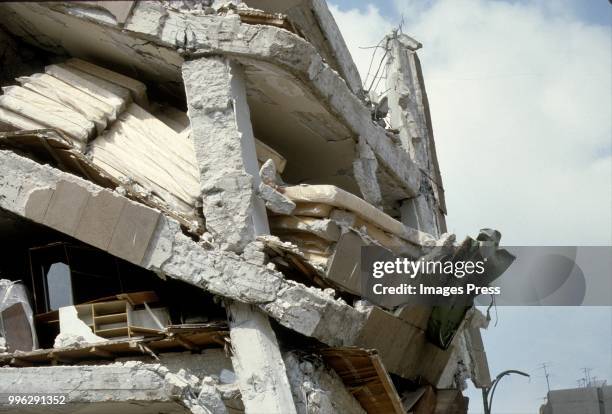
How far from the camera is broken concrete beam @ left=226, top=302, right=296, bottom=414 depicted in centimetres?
1065

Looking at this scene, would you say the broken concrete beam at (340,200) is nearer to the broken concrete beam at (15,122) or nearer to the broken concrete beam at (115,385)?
the broken concrete beam at (115,385)

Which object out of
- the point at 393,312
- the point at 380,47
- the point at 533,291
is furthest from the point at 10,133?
the point at 380,47

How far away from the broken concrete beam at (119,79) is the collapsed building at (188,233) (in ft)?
0.09

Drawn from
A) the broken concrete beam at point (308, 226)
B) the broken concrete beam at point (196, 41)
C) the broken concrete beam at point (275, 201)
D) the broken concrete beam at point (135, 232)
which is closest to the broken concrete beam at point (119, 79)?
the broken concrete beam at point (196, 41)

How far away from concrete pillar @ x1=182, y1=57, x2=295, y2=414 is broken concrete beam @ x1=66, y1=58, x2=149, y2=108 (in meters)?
1.06

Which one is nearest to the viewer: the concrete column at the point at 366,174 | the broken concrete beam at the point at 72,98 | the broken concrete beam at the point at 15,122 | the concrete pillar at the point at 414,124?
the broken concrete beam at the point at 15,122

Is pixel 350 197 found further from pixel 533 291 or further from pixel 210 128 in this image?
pixel 533 291

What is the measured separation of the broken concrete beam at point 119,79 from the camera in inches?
507

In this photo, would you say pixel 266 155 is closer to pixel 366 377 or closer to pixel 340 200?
pixel 340 200

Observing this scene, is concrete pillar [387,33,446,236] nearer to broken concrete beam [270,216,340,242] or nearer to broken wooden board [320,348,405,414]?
broken concrete beam [270,216,340,242]

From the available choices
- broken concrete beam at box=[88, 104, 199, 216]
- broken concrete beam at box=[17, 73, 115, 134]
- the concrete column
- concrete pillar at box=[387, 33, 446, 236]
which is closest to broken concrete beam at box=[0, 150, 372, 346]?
broken concrete beam at box=[88, 104, 199, 216]

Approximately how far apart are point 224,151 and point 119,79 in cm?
220

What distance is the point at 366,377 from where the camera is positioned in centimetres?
1174

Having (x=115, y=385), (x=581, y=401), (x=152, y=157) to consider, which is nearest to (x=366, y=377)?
(x=115, y=385)
